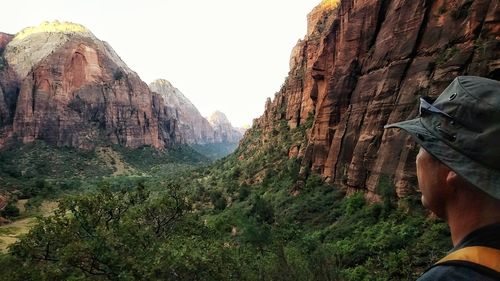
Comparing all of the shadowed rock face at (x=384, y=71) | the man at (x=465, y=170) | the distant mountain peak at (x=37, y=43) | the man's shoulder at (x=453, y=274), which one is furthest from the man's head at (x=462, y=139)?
the distant mountain peak at (x=37, y=43)

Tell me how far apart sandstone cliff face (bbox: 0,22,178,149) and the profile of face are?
12587 cm

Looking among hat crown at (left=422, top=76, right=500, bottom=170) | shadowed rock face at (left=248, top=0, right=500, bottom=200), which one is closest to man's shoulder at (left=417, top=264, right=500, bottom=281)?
hat crown at (left=422, top=76, right=500, bottom=170)

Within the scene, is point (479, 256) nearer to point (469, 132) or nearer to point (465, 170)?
point (465, 170)

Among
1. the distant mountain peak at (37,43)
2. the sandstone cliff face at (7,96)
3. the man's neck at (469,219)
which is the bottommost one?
the man's neck at (469,219)

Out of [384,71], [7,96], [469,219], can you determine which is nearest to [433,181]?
[469,219]

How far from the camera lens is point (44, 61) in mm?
125625

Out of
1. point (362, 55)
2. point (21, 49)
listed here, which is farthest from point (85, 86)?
point (362, 55)

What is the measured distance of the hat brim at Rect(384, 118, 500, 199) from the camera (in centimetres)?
147

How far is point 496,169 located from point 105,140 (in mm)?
132705

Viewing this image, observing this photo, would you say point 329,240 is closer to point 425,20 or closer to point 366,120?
point 366,120

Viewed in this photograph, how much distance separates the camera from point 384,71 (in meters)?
29.8

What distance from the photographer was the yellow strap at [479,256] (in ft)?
4.42

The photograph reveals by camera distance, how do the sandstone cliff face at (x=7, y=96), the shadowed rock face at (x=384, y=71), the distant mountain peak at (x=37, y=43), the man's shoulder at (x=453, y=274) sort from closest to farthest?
the man's shoulder at (x=453, y=274)
the shadowed rock face at (x=384, y=71)
the sandstone cliff face at (x=7, y=96)
the distant mountain peak at (x=37, y=43)

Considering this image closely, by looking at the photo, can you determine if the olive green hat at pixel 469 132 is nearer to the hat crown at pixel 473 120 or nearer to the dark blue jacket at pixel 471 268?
the hat crown at pixel 473 120
